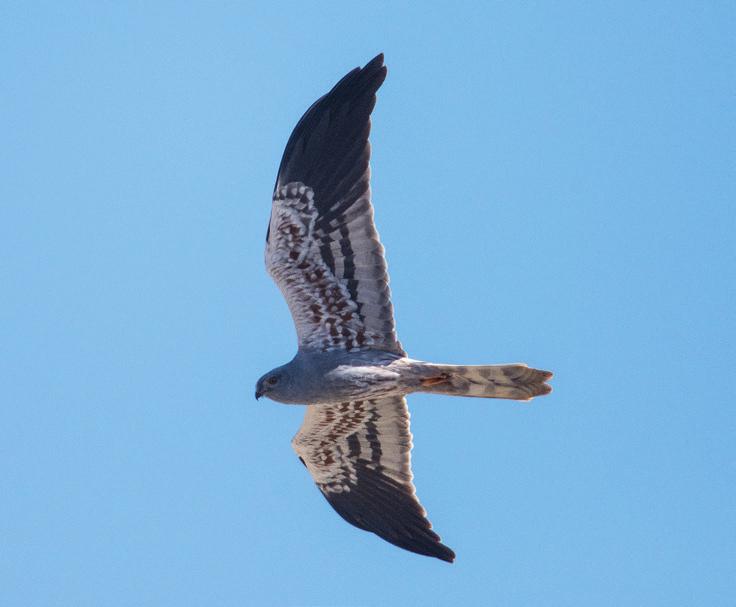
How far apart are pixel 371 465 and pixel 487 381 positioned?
2.07 metres

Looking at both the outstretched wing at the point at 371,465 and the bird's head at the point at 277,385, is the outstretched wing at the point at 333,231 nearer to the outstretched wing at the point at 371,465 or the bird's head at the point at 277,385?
the bird's head at the point at 277,385

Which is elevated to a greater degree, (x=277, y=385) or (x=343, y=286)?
(x=343, y=286)

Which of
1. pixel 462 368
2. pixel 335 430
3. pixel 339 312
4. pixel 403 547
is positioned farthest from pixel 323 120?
pixel 403 547

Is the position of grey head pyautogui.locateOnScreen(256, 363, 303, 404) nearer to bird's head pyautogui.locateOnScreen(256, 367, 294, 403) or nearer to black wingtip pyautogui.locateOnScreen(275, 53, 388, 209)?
Answer: bird's head pyautogui.locateOnScreen(256, 367, 294, 403)

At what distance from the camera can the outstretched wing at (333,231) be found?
38.4 feet

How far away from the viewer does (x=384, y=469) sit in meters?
13.5

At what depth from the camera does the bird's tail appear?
1189 centimetres

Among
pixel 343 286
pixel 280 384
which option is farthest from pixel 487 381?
pixel 280 384

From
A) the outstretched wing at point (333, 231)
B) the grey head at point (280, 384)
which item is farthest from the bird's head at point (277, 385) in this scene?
→ the outstretched wing at point (333, 231)

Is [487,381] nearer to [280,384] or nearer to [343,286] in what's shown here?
[343,286]

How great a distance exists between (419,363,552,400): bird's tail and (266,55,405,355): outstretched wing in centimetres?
45

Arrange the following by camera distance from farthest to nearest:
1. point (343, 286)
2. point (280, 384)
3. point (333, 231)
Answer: point (280, 384) → point (343, 286) → point (333, 231)

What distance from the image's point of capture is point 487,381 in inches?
474

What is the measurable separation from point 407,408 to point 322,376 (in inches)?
54.2
